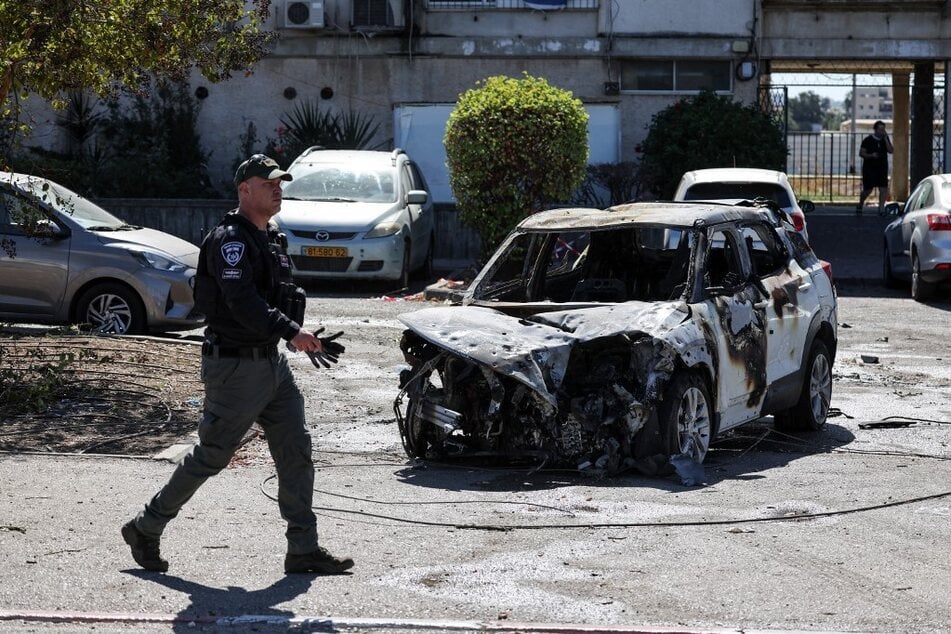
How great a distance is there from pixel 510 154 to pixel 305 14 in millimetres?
8173

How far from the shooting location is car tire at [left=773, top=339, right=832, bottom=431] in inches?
407

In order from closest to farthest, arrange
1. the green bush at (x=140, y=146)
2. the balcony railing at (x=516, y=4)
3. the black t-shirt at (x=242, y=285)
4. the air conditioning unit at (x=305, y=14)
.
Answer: the black t-shirt at (x=242, y=285), the green bush at (x=140, y=146), the air conditioning unit at (x=305, y=14), the balcony railing at (x=516, y=4)

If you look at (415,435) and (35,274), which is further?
(35,274)

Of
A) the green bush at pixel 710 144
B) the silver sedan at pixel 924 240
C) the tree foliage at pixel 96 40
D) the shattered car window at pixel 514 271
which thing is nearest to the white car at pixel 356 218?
the green bush at pixel 710 144

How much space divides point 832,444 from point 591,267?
200 cm

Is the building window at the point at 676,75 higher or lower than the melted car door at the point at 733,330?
higher

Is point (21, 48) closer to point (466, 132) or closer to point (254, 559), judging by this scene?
point (254, 559)

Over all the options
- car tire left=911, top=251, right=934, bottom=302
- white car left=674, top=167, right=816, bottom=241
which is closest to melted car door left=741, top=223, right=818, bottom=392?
white car left=674, top=167, right=816, bottom=241

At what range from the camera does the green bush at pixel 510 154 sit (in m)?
19.1

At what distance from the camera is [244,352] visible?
6.26 meters

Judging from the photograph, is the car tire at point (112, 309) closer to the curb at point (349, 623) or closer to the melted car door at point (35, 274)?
the melted car door at point (35, 274)

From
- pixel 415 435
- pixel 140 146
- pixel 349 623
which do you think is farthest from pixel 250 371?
pixel 140 146

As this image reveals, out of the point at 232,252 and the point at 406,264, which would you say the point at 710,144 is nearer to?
the point at 406,264

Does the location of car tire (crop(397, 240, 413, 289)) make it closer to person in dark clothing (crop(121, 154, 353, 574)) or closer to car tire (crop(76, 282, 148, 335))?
car tire (crop(76, 282, 148, 335))
